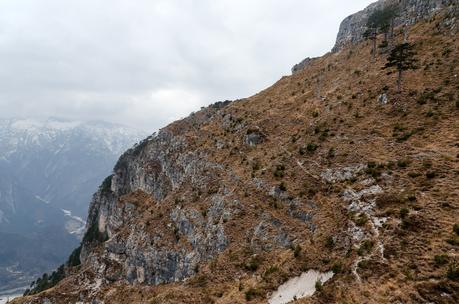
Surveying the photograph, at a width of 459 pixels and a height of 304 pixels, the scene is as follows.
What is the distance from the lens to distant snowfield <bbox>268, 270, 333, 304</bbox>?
111ft

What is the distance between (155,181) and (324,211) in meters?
80.9

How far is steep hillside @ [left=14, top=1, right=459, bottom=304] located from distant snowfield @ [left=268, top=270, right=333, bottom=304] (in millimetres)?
204

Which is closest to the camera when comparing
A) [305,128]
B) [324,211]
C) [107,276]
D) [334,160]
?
[324,211]

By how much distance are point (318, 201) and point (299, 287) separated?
1638cm

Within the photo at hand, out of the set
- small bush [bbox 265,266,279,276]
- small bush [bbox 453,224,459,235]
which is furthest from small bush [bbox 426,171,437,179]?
Answer: small bush [bbox 265,266,279,276]

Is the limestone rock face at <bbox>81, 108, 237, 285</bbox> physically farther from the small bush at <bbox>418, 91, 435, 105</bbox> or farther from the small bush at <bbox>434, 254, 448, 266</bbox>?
the small bush at <bbox>418, 91, 435, 105</bbox>

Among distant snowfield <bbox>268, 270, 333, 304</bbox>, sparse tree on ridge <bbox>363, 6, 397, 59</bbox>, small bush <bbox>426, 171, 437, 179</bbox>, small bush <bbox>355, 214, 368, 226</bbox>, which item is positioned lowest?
distant snowfield <bbox>268, 270, 333, 304</bbox>

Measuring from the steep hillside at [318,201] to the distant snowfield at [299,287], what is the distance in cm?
20

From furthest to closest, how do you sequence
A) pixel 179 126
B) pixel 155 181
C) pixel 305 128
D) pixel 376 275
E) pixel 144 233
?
pixel 179 126 → pixel 155 181 → pixel 144 233 → pixel 305 128 → pixel 376 275

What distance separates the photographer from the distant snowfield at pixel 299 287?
33969 millimetres

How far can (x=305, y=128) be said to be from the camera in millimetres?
72875

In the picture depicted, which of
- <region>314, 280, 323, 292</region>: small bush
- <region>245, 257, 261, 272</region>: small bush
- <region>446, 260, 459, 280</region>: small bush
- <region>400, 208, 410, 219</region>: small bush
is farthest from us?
<region>245, 257, 261, 272</region>: small bush

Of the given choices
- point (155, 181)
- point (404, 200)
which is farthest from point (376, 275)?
point (155, 181)

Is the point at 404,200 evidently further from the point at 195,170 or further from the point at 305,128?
the point at 195,170
